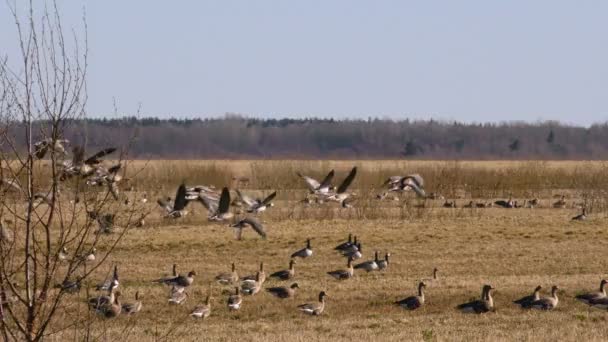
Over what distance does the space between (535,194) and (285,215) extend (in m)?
14.5

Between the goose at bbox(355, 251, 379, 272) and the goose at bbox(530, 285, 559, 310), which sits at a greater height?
the goose at bbox(530, 285, 559, 310)

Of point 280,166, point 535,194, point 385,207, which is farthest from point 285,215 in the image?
point 535,194

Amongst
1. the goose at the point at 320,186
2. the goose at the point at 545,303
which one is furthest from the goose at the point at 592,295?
the goose at the point at 320,186

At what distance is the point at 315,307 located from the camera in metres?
16.0

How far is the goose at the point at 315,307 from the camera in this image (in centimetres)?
1590

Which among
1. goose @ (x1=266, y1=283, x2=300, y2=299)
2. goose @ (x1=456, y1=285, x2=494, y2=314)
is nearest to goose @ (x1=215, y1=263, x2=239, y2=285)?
goose @ (x1=266, y1=283, x2=300, y2=299)

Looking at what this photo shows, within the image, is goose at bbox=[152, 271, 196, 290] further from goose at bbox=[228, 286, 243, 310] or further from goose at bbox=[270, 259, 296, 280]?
goose at bbox=[270, 259, 296, 280]

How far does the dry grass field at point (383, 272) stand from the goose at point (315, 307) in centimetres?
14

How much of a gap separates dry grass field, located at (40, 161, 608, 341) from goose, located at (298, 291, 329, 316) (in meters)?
0.14

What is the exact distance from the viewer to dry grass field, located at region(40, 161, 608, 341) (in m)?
14.3

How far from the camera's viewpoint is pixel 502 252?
23.7 m

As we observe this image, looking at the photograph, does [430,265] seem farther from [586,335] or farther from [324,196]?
[586,335]

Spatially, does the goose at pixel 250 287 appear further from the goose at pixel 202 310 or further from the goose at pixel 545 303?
the goose at pixel 545 303

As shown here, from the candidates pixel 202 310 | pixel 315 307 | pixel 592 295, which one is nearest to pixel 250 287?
pixel 315 307
